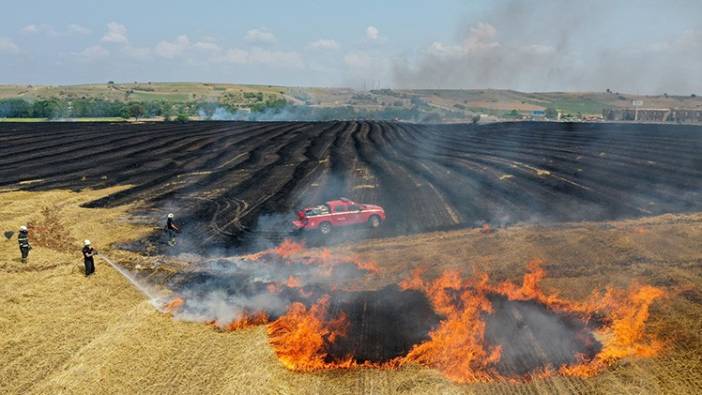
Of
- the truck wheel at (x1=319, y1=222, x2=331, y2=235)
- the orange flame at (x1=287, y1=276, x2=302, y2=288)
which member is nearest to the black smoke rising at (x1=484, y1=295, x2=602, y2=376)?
the orange flame at (x1=287, y1=276, x2=302, y2=288)

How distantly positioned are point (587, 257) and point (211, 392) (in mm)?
15981

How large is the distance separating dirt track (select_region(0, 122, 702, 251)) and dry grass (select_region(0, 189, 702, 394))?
3894mm

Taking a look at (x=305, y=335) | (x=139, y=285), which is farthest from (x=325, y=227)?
(x=305, y=335)

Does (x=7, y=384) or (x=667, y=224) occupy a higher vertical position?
(x=667, y=224)

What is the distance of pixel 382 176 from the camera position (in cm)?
3906

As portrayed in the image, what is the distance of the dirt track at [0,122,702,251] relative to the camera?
2756cm

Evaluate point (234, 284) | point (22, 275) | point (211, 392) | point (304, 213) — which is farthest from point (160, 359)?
point (304, 213)

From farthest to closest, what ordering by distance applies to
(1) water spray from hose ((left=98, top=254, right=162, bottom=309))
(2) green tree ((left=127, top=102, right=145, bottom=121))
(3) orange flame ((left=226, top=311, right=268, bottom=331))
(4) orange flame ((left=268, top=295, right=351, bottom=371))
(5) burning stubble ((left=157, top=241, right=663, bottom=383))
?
1. (2) green tree ((left=127, top=102, right=145, bottom=121))
2. (1) water spray from hose ((left=98, top=254, right=162, bottom=309))
3. (3) orange flame ((left=226, top=311, right=268, bottom=331))
4. (5) burning stubble ((left=157, top=241, right=663, bottom=383))
5. (4) orange flame ((left=268, top=295, right=351, bottom=371))

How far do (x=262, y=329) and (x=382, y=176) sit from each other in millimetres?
25602

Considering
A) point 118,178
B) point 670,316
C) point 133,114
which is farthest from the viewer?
point 133,114

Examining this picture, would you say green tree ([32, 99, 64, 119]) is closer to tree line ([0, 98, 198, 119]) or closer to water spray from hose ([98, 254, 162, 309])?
tree line ([0, 98, 198, 119])

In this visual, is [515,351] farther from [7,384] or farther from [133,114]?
[133,114]

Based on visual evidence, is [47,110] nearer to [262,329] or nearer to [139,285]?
[139,285]

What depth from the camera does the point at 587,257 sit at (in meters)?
20.0
